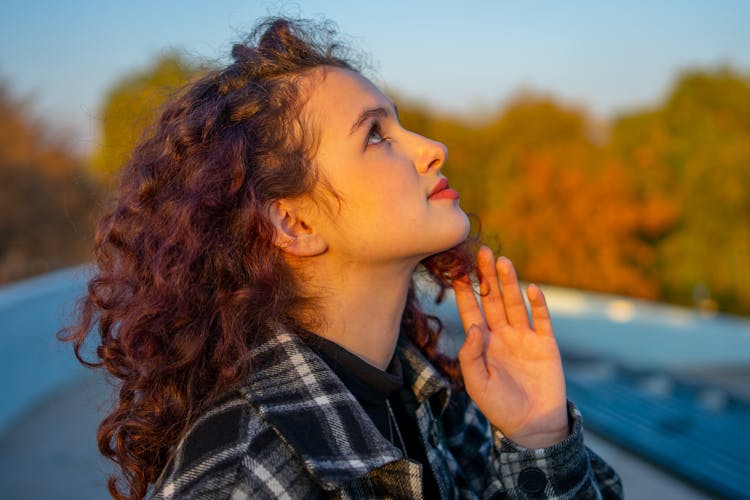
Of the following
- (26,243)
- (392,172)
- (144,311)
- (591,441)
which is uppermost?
(392,172)

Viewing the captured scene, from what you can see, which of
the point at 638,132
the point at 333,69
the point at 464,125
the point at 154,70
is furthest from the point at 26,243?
the point at 638,132

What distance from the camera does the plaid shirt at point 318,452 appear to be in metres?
1.23

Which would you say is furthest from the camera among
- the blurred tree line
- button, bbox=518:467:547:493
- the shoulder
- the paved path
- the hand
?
the blurred tree line

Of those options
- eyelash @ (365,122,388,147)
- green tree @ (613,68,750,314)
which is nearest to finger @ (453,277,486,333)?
eyelash @ (365,122,388,147)

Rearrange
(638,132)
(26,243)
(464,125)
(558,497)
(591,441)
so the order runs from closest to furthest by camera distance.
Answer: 1. (558,497)
2. (591,441)
3. (26,243)
4. (638,132)
5. (464,125)

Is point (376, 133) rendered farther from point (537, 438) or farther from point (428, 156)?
point (537, 438)

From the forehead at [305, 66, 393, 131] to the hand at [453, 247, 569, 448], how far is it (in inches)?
17.6

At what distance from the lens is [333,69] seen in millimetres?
1703

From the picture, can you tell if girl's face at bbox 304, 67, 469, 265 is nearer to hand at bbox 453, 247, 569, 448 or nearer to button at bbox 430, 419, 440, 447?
hand at bbox 453, 247, 569, 448

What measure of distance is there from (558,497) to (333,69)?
3.51 ft

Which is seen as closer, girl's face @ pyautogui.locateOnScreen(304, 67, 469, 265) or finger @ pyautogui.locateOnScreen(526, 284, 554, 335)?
girl's face @ pyautogui.locateOnScreen(304, 67, 469, 265)

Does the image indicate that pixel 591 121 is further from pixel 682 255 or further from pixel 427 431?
pixel 427 431

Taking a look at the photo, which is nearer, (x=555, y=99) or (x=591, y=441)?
(x=591, y=441)

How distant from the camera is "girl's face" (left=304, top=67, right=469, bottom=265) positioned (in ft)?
5.08
